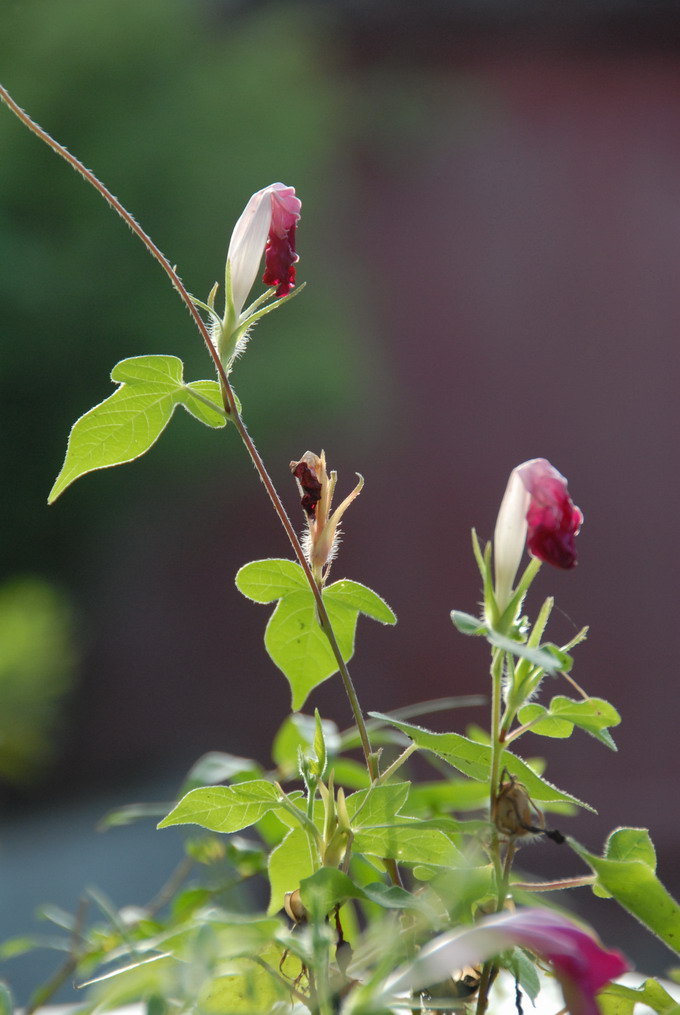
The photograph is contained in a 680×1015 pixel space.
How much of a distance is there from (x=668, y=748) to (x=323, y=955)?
2.30 m

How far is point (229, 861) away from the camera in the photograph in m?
0.33

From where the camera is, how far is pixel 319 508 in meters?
0.25

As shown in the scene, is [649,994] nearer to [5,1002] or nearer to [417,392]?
[5,1002]

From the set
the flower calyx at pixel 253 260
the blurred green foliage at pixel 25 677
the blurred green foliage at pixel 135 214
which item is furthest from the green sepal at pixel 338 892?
the blurred green foliage at pixel 135 214

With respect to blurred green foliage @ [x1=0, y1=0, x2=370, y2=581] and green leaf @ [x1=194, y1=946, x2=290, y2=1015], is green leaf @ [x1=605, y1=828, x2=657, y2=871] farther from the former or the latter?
blurred green foliage @ [x1=0, y1=0, x2=370, y2=581]

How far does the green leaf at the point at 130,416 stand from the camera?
245 mm

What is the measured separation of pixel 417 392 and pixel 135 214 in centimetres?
77

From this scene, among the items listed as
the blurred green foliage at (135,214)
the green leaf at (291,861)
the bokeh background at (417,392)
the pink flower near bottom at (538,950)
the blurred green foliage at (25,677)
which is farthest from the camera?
the bokeh background at (417,392)

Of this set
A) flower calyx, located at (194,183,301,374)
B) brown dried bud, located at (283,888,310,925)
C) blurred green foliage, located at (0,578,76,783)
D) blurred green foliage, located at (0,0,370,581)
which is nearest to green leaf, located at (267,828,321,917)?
brown dried bud, located at (283,888,310,925)

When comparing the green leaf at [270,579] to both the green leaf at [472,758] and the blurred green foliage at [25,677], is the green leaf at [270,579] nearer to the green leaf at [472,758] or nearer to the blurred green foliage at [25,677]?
the green leaf at [472,758]

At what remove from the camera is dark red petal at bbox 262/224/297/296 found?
0.86 feet

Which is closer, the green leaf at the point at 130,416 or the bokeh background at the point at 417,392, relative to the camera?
the green leaf at the point at 130,416

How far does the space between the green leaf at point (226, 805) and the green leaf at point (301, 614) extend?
38mm

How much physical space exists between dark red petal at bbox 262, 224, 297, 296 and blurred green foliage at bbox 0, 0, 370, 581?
5.75 ft
